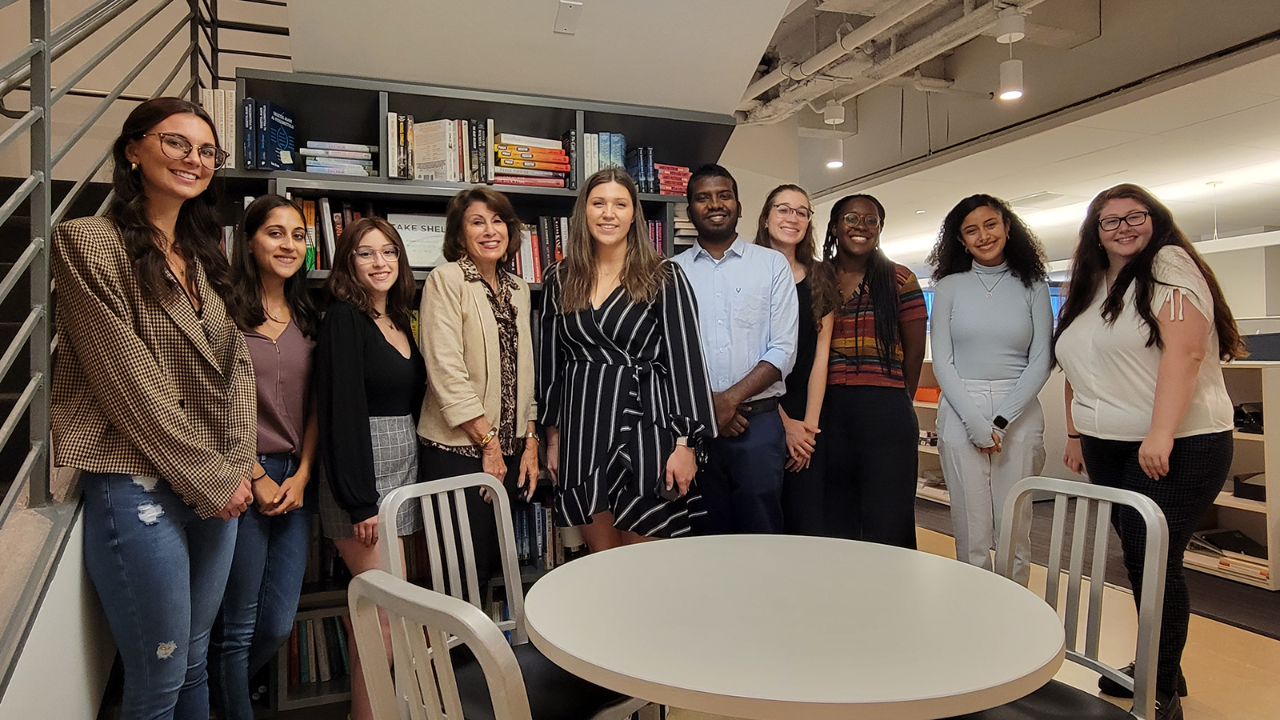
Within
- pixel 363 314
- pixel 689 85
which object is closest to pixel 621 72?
pixel 689 85

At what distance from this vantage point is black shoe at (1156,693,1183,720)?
2068 millimetres

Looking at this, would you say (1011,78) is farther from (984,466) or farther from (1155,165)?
(984,466)

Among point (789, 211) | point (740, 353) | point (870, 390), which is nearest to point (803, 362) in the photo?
point (870, 390)

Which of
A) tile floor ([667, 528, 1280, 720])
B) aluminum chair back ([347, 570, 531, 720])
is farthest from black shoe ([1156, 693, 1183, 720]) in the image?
aluminum chair back ([347, 570, 531, 720])

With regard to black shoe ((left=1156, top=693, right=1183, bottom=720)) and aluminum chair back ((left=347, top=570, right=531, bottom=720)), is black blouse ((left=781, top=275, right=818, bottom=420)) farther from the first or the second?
aluminum chair back ((left=347, top=570, right=531, bottom=720))

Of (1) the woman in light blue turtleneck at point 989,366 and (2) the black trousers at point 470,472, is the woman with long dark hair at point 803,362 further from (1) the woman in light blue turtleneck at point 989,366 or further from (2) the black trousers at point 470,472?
(2) the black trousers at point 470,472

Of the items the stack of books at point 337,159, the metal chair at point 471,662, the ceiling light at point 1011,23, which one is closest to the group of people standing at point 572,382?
the metal chair at point 471,662

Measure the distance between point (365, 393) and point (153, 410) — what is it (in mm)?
610

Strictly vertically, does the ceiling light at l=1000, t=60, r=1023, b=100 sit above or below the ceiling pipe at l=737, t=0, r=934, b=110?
below

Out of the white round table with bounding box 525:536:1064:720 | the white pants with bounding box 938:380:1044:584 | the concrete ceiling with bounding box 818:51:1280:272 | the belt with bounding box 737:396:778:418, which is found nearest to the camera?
the white round table with bounding box 525:536:1064:720

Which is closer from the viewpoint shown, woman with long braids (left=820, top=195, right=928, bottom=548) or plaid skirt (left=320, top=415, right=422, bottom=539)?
plaid skirt (left=320, top=415, right=422, bottom=539)

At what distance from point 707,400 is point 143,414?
134 cm

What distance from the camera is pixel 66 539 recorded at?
1457 millimetres

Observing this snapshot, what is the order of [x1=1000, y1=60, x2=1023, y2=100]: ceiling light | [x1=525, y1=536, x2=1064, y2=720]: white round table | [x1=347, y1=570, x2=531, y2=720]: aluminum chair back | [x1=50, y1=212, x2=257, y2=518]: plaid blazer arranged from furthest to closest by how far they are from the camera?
[x1=1000, y1=60, x2=1023, y2=100]: ceiling light
[x1=50, y1=212, x2=257, y2=518]: plaid blazer
[x1=525, y1=536, x2=1064, y2=720]: white round table
[x1=347, y1=570, x2=531, y2=720]: aluminum chair back
